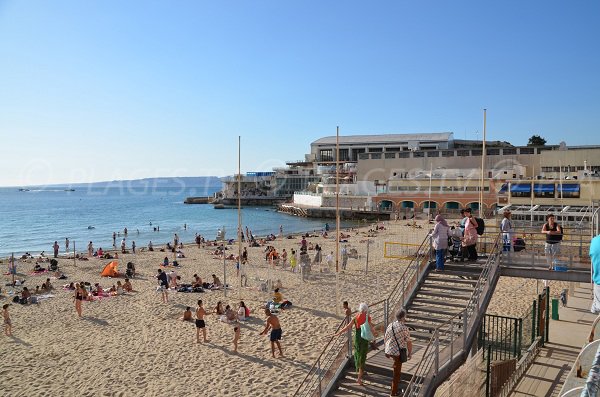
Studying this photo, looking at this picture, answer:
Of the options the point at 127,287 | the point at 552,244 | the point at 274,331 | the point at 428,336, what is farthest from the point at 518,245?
the point at 127,287

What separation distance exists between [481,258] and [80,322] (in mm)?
12676

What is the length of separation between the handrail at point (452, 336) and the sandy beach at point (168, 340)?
12.9 ft

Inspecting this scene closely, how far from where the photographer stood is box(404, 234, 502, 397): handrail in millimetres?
6367

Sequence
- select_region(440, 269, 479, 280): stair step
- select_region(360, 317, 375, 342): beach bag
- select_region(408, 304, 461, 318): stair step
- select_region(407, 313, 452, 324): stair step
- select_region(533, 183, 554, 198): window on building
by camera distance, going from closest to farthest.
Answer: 1. select_region(360, 317, 375, 342): beach bag
2. select_region(407, 313, 452, 324): stair step
3. select_region(408, 304, 461, 318): stair step
4. select_region(440, 269, 479, 280): stair step
5. select_region(533, 183, 554, 198): window on building

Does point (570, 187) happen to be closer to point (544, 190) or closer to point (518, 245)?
point (544, 190)

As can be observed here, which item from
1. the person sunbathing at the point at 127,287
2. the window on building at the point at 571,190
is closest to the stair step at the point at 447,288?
the person sunbathing at the point at 127,287

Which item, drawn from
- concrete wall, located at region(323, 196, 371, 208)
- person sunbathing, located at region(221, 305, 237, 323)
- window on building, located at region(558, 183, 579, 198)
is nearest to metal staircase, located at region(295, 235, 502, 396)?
person sunbathing, located at region(221, 305, 237, 323)

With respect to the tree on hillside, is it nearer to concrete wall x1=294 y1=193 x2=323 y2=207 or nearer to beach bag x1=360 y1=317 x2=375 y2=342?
concrete wall x1=294 y1=193 x2=323 y2=207

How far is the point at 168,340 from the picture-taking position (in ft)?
43.0

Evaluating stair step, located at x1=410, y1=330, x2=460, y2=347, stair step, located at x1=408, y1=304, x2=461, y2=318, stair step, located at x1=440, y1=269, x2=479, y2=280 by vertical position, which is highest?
stair step, located at x1=440, y1=269, x2=479, y2=280

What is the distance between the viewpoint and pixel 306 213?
239 feet

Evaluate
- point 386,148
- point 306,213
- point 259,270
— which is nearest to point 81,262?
point 259,270

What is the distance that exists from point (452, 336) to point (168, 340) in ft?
29.2

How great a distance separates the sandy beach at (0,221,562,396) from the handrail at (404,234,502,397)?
3946 mm
